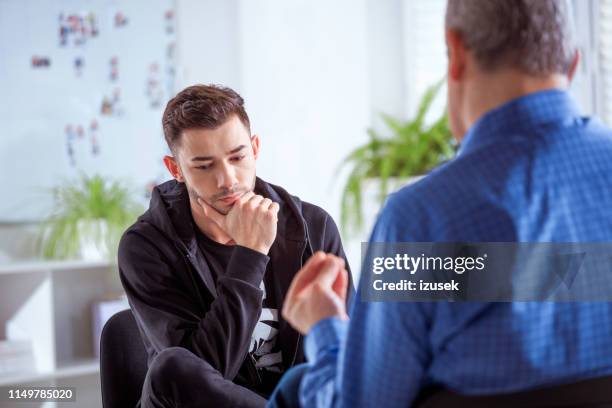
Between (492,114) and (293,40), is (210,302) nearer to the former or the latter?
(492,114)

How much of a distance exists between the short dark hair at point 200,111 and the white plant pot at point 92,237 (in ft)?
6.17

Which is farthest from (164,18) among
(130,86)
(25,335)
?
(25,335)

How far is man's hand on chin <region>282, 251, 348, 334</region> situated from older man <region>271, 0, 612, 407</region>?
0.26 feet

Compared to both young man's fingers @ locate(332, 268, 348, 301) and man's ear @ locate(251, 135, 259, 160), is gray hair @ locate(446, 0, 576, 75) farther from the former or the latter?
man's ear @ locate(251, 135, 259, 160)

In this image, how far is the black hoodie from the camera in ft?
5.53

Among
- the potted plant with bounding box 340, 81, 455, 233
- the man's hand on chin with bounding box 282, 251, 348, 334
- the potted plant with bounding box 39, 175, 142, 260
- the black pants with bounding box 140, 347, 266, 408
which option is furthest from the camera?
the potted plant with bounding box 340, 81, 455, 233

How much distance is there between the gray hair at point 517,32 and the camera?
3.08 ft

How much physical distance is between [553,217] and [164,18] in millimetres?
3518

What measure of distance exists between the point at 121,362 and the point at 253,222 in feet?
1.48

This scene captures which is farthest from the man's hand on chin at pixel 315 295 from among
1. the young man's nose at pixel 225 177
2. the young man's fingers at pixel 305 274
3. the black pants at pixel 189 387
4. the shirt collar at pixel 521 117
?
the young man's nose at pixel 225 177

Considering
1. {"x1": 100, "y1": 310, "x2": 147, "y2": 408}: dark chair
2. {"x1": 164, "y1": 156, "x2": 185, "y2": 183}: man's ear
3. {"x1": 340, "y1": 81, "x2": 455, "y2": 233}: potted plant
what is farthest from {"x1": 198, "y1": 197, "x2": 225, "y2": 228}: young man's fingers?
{"x1": 340, "y1": 81, "x2": 455, "y2": 233}: potted plant

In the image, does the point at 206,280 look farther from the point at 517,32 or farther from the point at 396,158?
the point at 396,158

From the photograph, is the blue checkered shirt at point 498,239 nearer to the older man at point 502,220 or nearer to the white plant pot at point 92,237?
the older man at point 502,220

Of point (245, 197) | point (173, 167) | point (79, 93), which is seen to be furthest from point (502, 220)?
point (79, 93)
